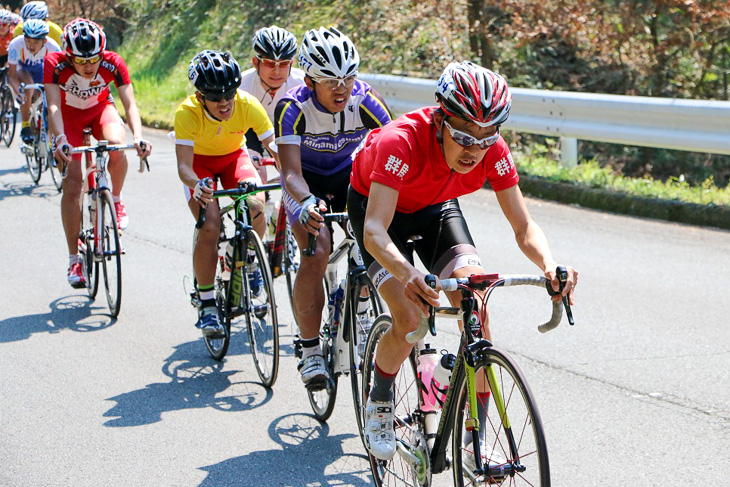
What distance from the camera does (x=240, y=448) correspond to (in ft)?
18.4

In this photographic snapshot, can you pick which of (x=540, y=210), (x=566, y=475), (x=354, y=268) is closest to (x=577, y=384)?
(x=566, y=475)

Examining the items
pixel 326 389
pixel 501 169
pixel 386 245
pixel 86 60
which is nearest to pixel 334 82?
pixel 501 169

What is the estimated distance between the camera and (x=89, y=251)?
8594 mm

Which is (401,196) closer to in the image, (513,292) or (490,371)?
(490,371)

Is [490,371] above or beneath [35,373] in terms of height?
above

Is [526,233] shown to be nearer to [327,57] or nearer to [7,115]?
[327,57]

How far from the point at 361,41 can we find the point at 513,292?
10.8m

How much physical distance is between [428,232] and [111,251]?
410cm

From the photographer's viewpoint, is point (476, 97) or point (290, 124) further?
point (290, 124)

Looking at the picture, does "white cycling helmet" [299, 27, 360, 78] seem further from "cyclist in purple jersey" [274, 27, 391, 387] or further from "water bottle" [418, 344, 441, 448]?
"water bottle" [418, 344, 441, 448]

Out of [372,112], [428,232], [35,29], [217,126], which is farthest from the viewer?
[35,29]

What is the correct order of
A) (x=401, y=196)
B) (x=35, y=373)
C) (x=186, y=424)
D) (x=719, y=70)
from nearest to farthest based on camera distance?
(x=401, y=196) → (x=186, y=424) → (x=35, y=373) → (x=719, y=70)

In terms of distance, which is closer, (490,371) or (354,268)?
(490,371)

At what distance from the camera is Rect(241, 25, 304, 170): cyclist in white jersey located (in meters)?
8.02
